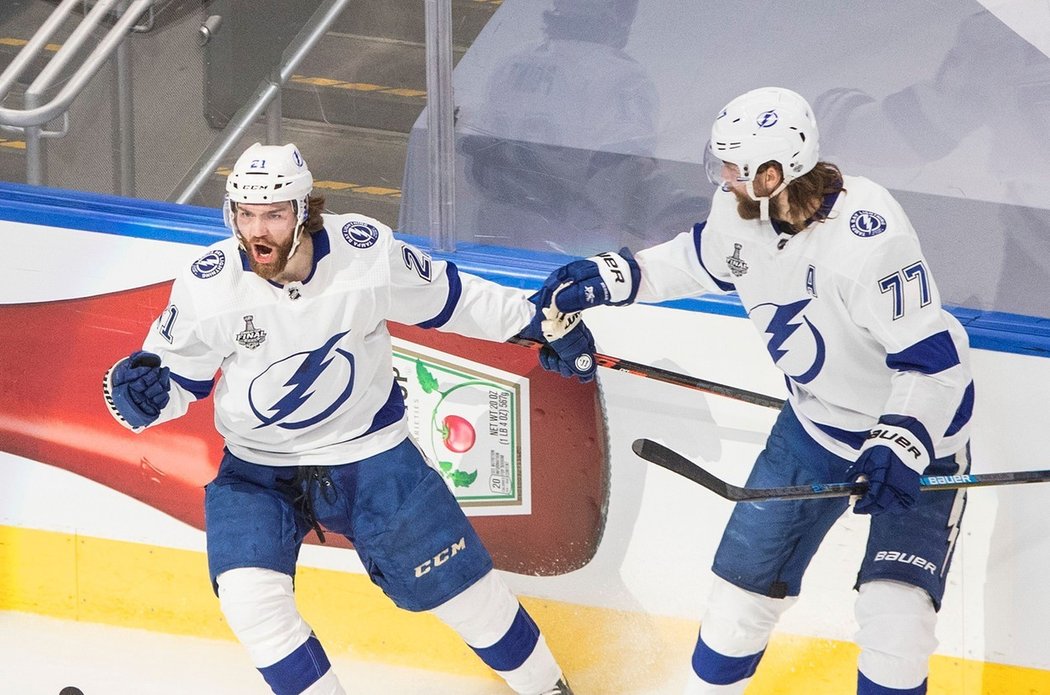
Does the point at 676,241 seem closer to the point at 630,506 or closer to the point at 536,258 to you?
the point at 536,258

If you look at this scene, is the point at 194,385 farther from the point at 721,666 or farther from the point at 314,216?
the point at 721,666

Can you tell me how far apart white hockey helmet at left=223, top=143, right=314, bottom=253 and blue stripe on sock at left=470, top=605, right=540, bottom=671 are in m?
0.94

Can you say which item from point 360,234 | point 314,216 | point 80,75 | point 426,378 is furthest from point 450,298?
point 80,75

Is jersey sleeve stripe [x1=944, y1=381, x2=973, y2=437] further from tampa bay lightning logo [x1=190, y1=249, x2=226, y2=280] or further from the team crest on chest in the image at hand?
tampa bay lightning logo [x1=190, y1=249, x2=226, y2=280]

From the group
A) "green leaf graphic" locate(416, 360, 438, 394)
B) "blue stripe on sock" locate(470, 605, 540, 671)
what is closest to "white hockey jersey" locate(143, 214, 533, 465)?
"green leaf graphic" locate(416, 360, 438, 394)

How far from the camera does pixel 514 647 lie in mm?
3223

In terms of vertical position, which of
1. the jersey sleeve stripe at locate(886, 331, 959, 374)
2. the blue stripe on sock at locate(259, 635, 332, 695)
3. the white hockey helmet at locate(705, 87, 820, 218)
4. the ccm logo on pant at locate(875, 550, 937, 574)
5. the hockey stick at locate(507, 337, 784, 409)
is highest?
the white hockey helmet at locate(705, 87, 820, 218)

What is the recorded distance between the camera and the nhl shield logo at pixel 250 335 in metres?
2.94

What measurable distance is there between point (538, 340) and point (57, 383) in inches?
51.7

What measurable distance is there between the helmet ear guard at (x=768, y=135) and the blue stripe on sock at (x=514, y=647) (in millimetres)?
1087

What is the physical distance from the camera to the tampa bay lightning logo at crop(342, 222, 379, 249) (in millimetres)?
3008

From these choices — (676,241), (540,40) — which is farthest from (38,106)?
(676,241)

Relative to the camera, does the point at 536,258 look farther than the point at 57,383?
No

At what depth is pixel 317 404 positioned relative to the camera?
9.95 ft
